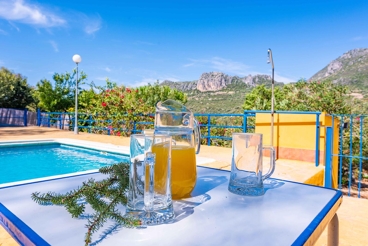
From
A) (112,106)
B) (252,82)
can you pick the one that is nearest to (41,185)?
(112,106)

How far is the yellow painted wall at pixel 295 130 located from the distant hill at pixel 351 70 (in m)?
12.1

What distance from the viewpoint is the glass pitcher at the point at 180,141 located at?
63 centimetres

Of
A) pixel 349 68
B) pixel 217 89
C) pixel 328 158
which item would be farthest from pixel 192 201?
pixel 349 68

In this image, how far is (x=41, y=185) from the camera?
780 mm

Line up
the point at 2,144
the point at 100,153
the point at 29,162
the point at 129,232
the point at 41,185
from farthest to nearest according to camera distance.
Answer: the point at 2,144 → the point at 100,153 → the point at 29,162 → the point at 41,185 → the point at 129,232

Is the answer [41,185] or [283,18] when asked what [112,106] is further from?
[283,18]

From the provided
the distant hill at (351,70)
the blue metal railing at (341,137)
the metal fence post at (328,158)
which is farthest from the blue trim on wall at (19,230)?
the distant hill at (351,70)

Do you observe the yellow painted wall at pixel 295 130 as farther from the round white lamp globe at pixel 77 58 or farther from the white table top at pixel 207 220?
the round white lamp globe at pixel 77 58

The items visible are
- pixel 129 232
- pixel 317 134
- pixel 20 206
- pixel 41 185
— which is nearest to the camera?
pixel 129 232

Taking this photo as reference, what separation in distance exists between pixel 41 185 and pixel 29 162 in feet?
14.0

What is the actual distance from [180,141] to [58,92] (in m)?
12.8

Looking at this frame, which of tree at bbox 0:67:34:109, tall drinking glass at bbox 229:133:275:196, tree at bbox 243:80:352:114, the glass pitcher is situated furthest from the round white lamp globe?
tree at bbox 0:67:34:109

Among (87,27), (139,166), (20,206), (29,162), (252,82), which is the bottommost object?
(29,162)

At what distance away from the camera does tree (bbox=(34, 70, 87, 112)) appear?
1162 cm
